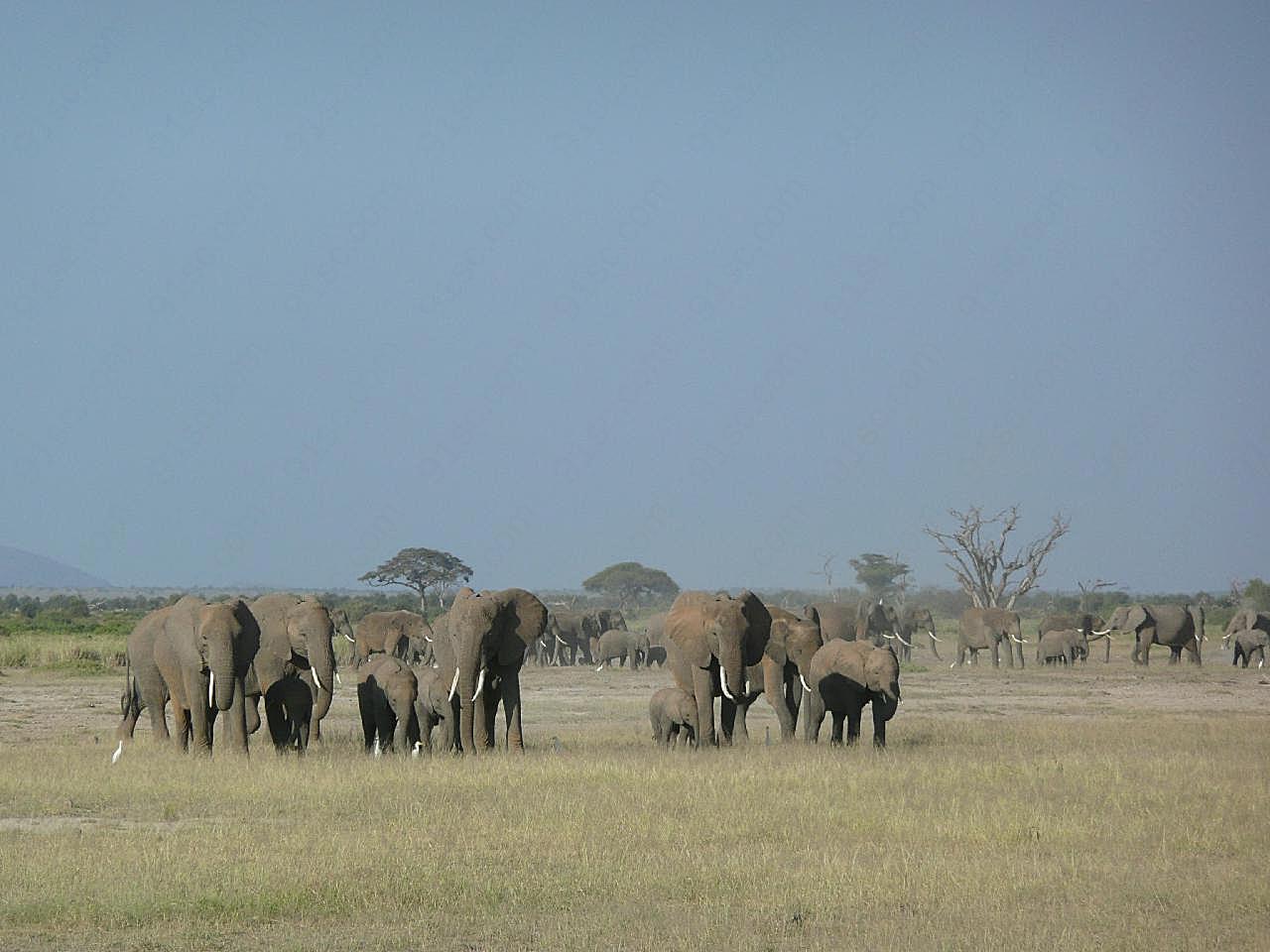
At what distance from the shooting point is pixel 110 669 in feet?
148

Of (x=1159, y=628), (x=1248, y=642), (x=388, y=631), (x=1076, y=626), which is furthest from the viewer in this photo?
(x=1076, y=626)

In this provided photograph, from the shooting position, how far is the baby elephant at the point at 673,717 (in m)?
23.4

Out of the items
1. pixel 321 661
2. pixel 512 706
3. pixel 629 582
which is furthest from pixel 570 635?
pixel 629 582

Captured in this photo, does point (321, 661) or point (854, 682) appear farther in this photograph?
point (854, 682)

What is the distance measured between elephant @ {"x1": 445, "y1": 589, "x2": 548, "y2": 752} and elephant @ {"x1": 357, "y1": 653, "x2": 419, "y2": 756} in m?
0.75

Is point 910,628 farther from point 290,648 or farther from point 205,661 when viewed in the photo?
point 205,661

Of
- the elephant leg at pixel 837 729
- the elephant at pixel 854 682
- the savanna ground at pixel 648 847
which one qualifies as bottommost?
the savanna ground at pixel 648 847

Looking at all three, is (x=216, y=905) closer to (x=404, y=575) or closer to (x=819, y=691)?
(x=819, y=691)

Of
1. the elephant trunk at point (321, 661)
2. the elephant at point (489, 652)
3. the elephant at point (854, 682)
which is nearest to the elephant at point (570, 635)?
the elephant at point (489, 652)

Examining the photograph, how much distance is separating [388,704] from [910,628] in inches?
1536

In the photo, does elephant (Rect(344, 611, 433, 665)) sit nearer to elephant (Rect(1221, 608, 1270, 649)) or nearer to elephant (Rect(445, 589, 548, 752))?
elephant (Rect(445, 589, 548, 752))

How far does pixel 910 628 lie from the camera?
60062 mm

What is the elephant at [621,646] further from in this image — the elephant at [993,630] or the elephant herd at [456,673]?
the elephant herd at [456,673]

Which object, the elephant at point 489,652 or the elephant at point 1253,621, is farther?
the elephant at point 1253,621
